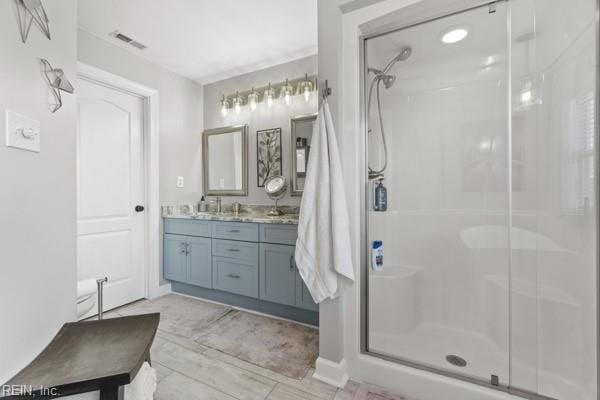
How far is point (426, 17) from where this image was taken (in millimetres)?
1361

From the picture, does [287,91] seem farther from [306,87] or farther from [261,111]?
[261,111]

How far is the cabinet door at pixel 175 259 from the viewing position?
8.77 ft

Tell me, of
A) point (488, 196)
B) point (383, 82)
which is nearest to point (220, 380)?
point (488, 196)

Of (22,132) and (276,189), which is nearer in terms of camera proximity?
(22,132)

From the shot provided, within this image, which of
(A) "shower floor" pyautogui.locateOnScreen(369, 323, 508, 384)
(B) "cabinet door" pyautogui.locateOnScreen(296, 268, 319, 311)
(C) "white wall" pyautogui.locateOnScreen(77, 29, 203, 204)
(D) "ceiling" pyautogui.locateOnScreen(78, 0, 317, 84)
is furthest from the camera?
(C) "white wall" pyautogui.locateOnScreen(77, 29, 203, 204)

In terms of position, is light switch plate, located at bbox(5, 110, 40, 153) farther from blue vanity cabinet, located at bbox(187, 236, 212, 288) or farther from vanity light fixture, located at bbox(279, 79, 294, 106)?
vanity light fixture, located at bbox(279, 79, 294, 106)

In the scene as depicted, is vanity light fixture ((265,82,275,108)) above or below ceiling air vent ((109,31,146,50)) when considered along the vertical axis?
below

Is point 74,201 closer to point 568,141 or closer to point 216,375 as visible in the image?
point 216,375

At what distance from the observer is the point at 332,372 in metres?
1.45

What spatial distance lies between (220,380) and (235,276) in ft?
3.16

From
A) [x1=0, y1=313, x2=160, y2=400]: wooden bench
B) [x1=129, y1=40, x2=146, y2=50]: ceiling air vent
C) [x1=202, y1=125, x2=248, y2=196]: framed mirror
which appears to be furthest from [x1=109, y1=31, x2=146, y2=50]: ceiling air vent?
[x1=0, y1=313, x2=160, y2=400]: wooden bench

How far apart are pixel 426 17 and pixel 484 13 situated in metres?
0.30

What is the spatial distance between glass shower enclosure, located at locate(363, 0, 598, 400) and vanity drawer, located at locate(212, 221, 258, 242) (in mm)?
1103

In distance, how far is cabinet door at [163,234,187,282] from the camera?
2.67m
